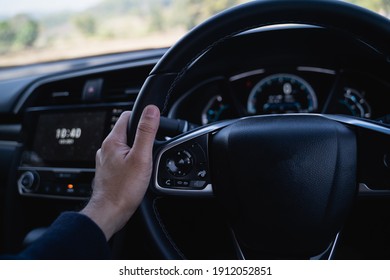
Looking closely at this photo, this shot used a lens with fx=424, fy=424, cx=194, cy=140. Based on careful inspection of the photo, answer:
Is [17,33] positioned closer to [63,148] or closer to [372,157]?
[63,148]

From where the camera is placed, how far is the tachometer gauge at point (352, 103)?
5.12 feet

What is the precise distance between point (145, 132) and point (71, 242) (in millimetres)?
268

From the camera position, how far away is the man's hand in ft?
2.99

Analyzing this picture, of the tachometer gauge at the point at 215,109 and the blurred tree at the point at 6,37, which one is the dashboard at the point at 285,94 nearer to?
the tachometer gauge at the point at 215,109

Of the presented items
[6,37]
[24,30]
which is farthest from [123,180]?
[24,30]

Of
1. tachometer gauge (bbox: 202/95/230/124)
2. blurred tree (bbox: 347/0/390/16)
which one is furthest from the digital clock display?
blurred tree (bbox: 347/0/390/16)

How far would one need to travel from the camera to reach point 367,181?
38.0 inches

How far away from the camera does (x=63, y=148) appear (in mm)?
1591

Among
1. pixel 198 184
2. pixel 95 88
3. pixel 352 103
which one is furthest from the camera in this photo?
pixel 95 88

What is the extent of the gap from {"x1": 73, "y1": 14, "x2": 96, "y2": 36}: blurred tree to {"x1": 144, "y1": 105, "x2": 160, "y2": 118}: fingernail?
1500 mm

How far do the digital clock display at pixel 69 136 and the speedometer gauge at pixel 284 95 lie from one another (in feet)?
2.01

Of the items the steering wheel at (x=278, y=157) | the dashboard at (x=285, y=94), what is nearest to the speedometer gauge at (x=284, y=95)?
the dashboard at (x=285, y=94)

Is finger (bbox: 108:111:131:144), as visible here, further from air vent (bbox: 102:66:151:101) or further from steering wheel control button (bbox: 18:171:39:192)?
steering wheel control button (bbox: 18:171:39:192)

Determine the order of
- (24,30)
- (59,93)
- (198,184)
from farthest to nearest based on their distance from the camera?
(24,30) → (59,93) → (198,184)
